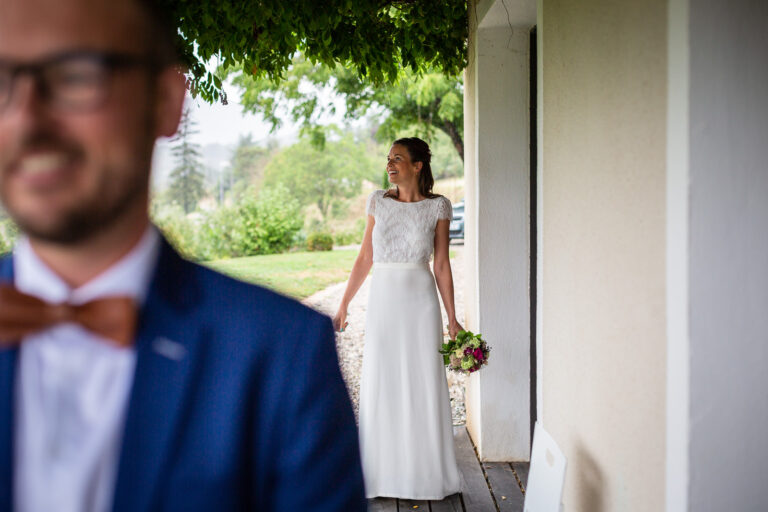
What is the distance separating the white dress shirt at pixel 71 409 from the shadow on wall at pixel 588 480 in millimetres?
1596

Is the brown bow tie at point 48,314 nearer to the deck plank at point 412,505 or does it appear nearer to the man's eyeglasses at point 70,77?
the man's eyeglasses at point 70,77

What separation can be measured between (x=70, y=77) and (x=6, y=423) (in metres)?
0.28

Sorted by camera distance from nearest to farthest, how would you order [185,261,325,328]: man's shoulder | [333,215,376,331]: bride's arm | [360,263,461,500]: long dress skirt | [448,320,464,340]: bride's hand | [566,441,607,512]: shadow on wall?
[185,261,325,328]: man's shoulder < [566,441,607,512]: shadow on wall < [360,263,461,500]: long dress skirt < [333,215,376,331]: bride's arm < [448,320,464,340]: bride's hand

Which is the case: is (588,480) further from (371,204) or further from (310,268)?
(310,268)

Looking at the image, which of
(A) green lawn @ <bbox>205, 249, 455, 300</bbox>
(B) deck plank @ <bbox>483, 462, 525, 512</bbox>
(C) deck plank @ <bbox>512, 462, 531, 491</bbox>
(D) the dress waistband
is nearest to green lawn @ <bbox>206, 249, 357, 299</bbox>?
(A) green lawn @ <bbox>205, 249, 455, 300</bbox>

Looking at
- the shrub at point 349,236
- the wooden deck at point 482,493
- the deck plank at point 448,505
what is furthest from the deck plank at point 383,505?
the shrub at point 349,236

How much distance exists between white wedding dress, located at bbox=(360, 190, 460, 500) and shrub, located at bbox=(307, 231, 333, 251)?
→ 495 inches

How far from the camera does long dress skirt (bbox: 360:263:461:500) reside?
12.2ft

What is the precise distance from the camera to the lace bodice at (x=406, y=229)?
12.3 ft

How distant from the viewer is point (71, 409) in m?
0.53

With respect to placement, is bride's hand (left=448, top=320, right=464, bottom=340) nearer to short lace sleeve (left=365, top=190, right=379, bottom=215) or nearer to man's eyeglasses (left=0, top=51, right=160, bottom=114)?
short lace sleeve (left=365, top=190, right=379, bottom=215)

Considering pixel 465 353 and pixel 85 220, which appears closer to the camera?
pixel 85 220

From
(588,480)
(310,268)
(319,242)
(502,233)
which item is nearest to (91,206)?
(588,480)

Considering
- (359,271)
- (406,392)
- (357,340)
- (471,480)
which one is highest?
(359,271)
